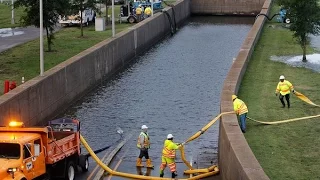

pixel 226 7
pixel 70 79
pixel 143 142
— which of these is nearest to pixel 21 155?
pixel 143 142

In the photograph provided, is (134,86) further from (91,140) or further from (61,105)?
(91,140)

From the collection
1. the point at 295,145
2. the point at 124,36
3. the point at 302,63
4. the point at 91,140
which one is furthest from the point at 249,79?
the point at 124,36

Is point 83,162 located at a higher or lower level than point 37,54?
lower

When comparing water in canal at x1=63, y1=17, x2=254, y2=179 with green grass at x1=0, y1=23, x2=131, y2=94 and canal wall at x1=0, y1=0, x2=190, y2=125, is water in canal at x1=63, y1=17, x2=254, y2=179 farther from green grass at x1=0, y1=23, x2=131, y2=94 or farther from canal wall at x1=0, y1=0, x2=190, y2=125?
green grass at x1=0, y1=23, x2=131, y2=94

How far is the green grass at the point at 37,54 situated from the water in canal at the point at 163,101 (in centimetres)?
299

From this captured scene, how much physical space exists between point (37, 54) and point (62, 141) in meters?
21.5

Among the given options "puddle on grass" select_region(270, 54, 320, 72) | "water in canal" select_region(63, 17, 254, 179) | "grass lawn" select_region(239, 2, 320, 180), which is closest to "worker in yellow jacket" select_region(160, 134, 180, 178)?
"water in canal" select_region(63, 17, 254, 179)

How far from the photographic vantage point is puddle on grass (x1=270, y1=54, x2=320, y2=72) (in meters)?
41.4

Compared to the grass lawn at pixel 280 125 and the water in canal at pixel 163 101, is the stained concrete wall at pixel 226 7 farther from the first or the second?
the grass lawn at pixel 280 125

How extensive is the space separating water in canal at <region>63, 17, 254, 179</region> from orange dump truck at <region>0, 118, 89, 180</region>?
1.20 metres

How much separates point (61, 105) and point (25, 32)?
71.1ft

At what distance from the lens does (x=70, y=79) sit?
3738cm

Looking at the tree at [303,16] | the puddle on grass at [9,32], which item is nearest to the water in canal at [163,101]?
the tree at [303,16]

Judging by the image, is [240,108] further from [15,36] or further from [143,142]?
[15,36]
